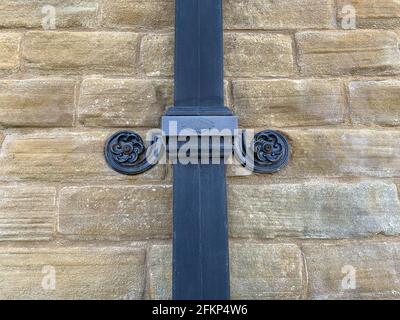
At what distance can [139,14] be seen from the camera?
1.71 metres

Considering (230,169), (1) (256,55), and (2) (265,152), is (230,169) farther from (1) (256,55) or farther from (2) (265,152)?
(1) (256,55)

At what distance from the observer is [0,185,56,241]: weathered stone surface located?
153cm

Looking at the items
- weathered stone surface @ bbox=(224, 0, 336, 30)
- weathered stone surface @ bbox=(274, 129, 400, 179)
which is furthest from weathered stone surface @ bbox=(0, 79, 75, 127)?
weathered stone surface @ bbox=(274, 129, 400, 179)

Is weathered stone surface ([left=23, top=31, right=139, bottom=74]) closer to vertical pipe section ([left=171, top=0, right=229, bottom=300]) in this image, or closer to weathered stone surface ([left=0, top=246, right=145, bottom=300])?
vertical pipe section ([left=171, top=0, right=229, bottom=300])

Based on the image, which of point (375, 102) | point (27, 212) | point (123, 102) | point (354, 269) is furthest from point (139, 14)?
point (354, 269)

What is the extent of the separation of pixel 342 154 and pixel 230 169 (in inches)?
16.1

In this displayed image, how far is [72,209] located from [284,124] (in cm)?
81

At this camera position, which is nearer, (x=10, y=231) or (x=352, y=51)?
(x=10, y=231)

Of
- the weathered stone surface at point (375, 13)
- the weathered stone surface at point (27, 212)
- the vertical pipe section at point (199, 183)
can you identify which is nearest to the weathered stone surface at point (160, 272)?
the vertical pipe section at point (199, 183)

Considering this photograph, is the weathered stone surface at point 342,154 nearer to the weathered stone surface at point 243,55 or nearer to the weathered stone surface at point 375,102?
the weathered stone surface at point 375,102

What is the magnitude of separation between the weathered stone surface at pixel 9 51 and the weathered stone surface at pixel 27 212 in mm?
458
